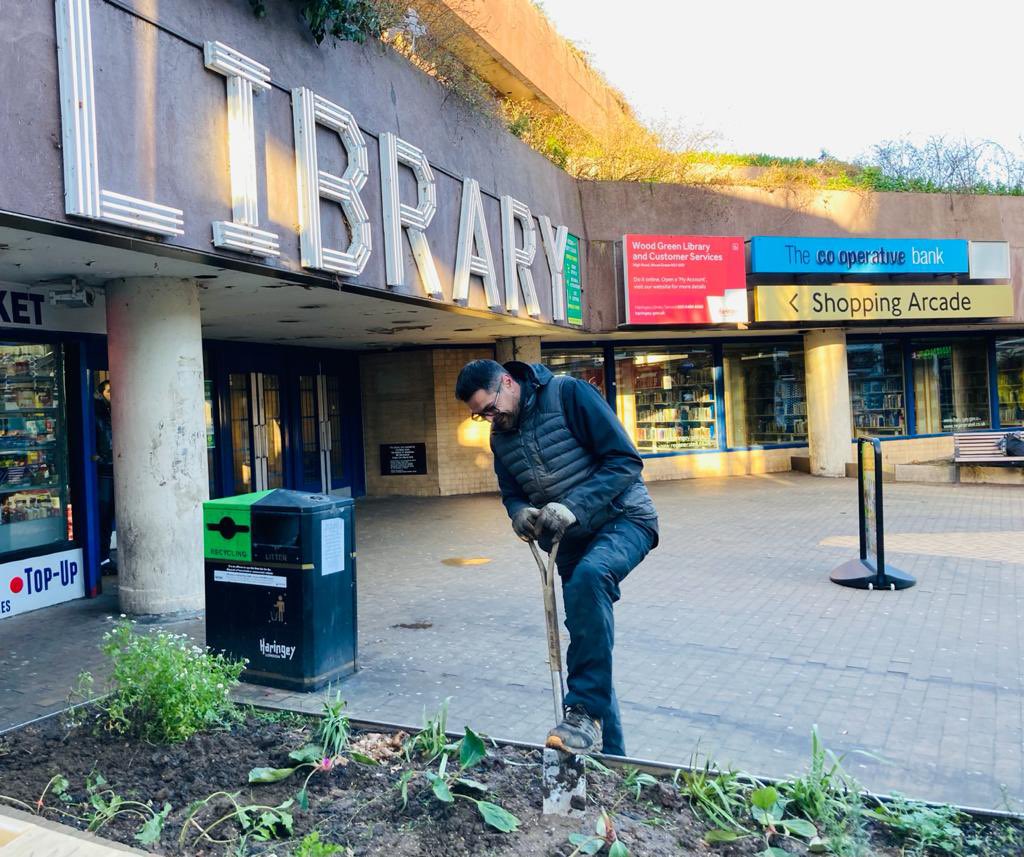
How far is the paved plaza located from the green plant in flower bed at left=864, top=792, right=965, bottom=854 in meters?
0.23

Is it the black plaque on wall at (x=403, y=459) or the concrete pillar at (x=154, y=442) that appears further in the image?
the black plaque on wall at (x=403, y=459)

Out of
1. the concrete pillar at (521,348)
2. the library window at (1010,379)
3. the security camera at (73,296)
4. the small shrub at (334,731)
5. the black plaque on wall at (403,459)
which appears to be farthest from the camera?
the library window at (1010,379)

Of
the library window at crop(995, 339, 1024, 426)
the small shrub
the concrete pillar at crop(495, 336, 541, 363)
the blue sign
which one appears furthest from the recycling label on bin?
the library window at crop(995, 339, 1024, 426)

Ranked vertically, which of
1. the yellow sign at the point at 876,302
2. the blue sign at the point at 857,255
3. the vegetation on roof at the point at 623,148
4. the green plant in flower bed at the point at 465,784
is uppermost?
the vegetation on roof at the point at 623,148

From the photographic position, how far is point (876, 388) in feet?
62.2

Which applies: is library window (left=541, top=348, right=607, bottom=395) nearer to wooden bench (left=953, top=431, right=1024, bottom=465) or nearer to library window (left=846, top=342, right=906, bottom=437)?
library window (left=846, top=342, right=906, bottom=437)

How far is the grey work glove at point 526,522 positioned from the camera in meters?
3.61

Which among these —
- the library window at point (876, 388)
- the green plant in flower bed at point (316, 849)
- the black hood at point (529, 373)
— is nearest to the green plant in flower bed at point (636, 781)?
the green plant in flower bed at point (316, 849)

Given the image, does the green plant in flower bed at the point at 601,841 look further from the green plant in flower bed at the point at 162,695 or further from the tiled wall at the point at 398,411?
the tiled wall at the point at 398,411

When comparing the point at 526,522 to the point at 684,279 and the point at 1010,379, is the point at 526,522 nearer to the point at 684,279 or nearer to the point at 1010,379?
the point at 684,279

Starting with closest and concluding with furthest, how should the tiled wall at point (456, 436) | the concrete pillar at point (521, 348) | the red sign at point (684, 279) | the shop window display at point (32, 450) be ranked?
the shop window display at point (32, 450) → the concrete pillar at point (521, 348) → the red sign at point (684, 279) → the tiled wall at point (456, 436)

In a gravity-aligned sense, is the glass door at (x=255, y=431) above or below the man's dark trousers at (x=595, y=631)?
above

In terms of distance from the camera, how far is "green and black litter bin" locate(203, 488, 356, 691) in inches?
201

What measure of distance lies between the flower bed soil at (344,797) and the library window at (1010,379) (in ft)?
64.4
